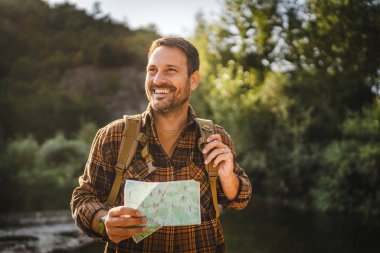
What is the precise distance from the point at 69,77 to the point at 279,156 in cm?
1771

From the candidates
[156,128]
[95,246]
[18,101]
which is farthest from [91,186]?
[18,101]

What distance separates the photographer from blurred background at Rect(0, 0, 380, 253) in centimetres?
999

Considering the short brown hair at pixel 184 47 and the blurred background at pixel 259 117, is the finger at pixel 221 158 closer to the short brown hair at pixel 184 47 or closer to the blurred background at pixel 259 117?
the short brown hair at pixel 184 47

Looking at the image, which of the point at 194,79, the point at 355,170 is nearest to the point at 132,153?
the point at 194,79

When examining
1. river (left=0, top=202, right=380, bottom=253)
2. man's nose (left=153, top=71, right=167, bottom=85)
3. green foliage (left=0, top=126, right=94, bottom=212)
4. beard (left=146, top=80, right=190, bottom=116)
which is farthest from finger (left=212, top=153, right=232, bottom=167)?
green foliage (left=0, top=126, right=94, bottom=212)

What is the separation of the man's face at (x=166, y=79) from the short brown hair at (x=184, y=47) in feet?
0.08

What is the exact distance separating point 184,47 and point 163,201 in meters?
0.93

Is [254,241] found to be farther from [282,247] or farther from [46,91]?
[46,91]

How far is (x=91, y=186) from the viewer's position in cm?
200

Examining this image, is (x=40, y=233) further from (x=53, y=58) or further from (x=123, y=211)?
(x=53, y=58)

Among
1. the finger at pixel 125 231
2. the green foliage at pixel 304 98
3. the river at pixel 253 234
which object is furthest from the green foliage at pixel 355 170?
the finger at pixel 125 231

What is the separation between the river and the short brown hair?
7.20m

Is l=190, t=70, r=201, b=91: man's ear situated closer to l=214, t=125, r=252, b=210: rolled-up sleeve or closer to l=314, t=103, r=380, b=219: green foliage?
l=214, t=125, r=252, b=210: rolled-up sleeve

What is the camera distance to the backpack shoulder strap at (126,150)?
1945 millimetres
